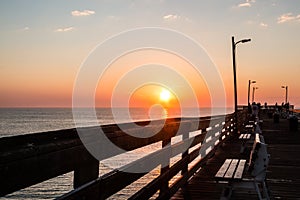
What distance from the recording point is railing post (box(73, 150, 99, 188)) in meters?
3.34

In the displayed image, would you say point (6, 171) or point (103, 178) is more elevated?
point (6, 171)

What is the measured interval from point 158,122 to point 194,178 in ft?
13.2

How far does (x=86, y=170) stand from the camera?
3.52 meters

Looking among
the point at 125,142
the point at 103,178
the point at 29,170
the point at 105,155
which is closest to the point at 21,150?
the point at 29,170

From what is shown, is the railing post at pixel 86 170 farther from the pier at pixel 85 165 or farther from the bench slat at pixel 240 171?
the bench slat at pixel 240 171

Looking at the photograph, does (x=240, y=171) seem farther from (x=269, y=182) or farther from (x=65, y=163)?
(x=65, y=163)

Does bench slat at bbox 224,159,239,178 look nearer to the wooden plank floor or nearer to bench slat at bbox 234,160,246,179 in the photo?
bench slat at bbox 234,160,246,179

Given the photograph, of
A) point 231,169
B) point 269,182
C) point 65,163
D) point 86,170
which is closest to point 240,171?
point 231,169

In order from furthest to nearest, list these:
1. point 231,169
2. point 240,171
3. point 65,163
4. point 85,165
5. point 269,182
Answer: point 269,182, point 231,169, point 240,171, point 85,165, point 65,163

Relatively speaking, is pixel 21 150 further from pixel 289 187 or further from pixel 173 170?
pixel 289 187

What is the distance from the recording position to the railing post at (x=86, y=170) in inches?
131

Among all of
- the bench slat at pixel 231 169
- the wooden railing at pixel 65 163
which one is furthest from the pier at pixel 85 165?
the bench slat at pixel 231 169

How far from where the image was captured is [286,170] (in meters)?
11.5

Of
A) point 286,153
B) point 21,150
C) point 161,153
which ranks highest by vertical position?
point 21,150
